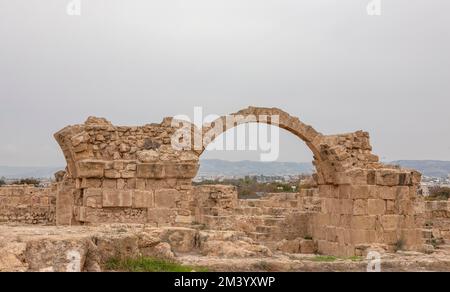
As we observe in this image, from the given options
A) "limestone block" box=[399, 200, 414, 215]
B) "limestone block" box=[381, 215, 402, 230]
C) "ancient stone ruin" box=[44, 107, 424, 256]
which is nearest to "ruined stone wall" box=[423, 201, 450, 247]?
"ancient stone ruin" box=[44, 107, 424, 256]

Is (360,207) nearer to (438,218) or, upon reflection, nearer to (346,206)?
(346,206)

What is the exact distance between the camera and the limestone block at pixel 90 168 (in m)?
12.0

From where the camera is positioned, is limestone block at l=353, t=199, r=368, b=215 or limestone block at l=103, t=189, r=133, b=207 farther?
limestone block at l=353, t=199, r=368, b=215

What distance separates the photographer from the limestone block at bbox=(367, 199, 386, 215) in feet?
45.6

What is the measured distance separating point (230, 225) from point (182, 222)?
565 cm

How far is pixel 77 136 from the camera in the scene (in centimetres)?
1226

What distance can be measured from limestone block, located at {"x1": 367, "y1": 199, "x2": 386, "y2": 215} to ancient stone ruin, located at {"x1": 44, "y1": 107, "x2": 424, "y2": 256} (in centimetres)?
2

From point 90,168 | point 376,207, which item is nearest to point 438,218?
point 376,207

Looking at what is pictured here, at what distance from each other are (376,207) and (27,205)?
397 inches

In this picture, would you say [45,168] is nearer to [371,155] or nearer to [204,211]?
[204,211]

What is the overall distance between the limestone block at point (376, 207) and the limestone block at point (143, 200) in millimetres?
4866

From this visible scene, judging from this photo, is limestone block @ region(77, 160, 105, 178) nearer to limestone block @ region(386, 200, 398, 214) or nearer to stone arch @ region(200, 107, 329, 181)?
stone arch @ region(200, 107, 329, 181)

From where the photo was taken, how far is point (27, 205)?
18.5 meters
